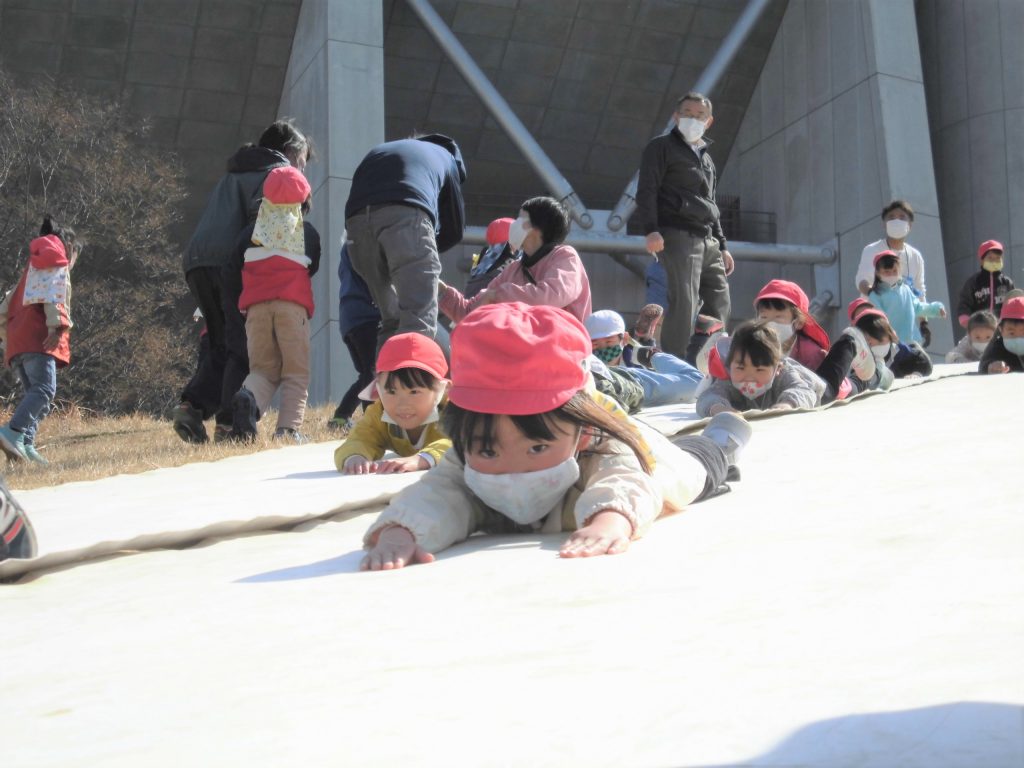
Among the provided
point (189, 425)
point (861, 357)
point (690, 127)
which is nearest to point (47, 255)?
point (189, 425)

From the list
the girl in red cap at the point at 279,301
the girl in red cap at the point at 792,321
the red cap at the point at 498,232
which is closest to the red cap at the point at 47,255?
the girl in red cap at the point at 279,301

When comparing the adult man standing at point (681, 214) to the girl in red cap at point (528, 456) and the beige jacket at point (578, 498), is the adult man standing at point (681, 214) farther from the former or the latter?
the girl in red cap at point (528, 456)

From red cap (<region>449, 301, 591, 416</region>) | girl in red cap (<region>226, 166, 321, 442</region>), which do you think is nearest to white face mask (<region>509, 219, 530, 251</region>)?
girl in red cap (<region>226, 166, 321, 442</region>)

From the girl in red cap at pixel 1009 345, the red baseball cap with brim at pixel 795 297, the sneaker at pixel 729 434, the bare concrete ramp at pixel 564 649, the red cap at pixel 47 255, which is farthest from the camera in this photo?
the girl in red cap at pixel 1009 345

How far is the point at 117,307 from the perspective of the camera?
17.4 metres

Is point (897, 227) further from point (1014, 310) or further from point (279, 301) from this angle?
point (279, 301)

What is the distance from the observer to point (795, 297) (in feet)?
24.1

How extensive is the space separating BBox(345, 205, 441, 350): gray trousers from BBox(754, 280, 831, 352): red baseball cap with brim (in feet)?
5.55

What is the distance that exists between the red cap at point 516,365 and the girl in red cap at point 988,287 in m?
10.00

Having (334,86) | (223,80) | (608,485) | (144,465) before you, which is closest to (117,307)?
(223,80)

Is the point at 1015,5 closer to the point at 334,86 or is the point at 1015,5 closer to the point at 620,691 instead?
the point at 334,86

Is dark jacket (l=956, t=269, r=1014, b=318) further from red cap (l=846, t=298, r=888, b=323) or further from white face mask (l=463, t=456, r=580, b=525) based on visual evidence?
white face mask (l=463, t=456, r=580, b=525)

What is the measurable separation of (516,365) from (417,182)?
3.77 meters

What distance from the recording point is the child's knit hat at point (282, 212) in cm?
702
